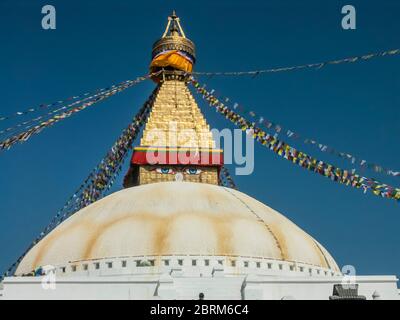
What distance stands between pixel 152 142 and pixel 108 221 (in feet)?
21.2

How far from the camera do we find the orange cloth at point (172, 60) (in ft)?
79.4

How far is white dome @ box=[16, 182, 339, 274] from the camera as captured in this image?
1458 cm

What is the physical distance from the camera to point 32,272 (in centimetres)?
1519

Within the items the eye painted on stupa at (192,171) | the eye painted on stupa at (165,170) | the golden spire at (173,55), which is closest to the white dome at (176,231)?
the eye painted on stupa at (165,170)

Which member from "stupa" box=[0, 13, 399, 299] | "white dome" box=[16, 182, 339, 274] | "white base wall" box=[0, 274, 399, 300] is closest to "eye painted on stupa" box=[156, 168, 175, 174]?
"stupa" box=[0, 13, 399, 299]

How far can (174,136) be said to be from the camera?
21906mm

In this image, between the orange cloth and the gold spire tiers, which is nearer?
the gold spire tiers

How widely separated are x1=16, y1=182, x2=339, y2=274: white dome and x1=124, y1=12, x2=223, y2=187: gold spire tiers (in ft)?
13.6

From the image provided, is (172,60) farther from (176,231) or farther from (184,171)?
(176,231)

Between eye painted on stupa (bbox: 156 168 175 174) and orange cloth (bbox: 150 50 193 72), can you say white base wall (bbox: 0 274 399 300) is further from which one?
orange cloth (bbox: 150 50 193 72)

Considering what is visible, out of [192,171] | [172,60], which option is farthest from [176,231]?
[172,60]

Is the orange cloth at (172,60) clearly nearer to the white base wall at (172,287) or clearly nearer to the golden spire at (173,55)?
the golden spire at (173,55)
